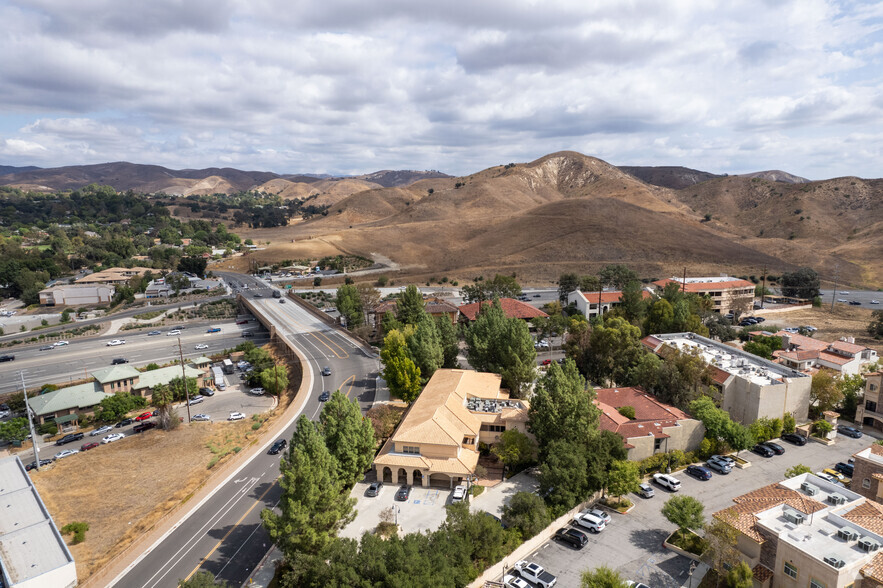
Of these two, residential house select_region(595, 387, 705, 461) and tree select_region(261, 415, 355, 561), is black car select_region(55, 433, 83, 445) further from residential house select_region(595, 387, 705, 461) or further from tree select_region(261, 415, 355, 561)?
residential house select_region(595, 387, 705, 461)

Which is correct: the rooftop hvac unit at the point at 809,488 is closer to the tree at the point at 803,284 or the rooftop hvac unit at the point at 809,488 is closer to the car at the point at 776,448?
the car at the point at 776,448

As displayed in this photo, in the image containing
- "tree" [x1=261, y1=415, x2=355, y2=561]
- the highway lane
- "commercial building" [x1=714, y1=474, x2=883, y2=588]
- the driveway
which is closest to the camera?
"commercial building" [x1=714, y1=474, x2=883, y2=588]

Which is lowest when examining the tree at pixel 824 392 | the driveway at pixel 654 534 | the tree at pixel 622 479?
the driveway at pixel 654 534

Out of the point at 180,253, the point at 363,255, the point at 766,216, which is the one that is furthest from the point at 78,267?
the point at 766,216

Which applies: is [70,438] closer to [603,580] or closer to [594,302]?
[603,580]

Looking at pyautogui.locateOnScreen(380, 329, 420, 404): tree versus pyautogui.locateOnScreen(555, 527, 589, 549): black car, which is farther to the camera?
pyautogui.locateOnScreen(380, 329, 420, 404): tree

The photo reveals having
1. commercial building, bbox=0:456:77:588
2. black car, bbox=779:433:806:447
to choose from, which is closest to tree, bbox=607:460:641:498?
A: black car, bbox=779:433:806:447

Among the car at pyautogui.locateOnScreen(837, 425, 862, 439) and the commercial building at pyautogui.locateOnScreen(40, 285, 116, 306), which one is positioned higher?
the commercial building at pyautogui.locateOnScreen(40, 285, 116, 306)

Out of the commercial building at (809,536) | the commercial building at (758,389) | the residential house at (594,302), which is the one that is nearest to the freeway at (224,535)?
the commercial building at (809,536)

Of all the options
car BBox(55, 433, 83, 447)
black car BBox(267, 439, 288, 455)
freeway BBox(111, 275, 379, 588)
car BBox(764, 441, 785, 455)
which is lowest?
car BBox(55, 433, 83, 447)
